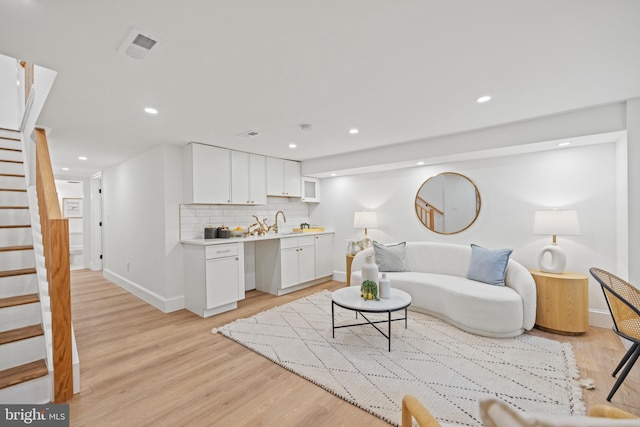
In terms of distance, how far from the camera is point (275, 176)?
4988 mm

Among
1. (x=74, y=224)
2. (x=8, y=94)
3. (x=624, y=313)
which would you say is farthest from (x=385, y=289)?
(x=74, y=224)

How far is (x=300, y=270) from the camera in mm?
4836

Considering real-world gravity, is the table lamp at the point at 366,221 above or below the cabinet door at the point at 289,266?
above

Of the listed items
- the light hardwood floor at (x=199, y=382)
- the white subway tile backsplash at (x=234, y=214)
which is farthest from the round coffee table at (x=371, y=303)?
the white subway tile backsplash at (x=234, y=214)

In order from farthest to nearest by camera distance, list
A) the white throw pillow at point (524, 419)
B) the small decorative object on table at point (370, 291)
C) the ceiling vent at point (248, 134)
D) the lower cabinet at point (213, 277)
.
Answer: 1. the lower cabinet at point (213, 277)
2. the ceiling vent at point (248, 134)
3. the small decorative object on table at point (370, 291)
4. the white throw pillow at point (524, 419)

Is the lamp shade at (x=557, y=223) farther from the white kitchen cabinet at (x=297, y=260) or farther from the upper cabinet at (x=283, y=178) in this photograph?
the upper cabinet at (x=283, y=178)

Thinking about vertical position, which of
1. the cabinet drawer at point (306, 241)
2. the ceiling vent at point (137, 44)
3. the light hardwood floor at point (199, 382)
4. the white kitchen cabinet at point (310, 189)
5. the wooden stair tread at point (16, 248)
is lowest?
the light hardwood floor at point (199, 382)

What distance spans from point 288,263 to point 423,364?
2.68 meters

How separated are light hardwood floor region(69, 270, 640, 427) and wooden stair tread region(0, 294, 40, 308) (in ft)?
2.49

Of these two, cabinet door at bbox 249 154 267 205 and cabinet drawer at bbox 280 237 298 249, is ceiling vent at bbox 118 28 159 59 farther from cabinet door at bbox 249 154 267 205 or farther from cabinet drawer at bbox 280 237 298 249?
cabinet drawer at bbox 280 237 298 249

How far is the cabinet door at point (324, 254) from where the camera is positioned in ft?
17.2

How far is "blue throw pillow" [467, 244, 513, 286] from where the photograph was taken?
3284 mm

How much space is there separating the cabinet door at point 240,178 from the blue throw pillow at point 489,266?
338cm

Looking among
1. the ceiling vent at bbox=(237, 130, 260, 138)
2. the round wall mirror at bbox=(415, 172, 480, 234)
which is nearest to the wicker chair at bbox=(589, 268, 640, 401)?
the round wall mirror at bbox=(415, 172, 480, 234)
